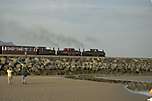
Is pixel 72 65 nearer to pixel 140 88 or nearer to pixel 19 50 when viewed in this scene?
pixel 19 50

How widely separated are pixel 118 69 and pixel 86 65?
18.4 ft

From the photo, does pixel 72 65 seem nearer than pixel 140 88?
No

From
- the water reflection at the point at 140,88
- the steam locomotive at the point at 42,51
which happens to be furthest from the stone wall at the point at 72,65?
the water reflection at the point at 140,88

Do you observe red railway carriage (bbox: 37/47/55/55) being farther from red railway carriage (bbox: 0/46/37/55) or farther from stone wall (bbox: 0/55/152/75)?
stone wall (bbox: 0/55/152/75)

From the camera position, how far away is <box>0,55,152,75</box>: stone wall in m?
48.6

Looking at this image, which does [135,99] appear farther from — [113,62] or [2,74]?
[113,62]

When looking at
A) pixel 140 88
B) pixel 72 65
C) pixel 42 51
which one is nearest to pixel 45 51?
pixel 42 51

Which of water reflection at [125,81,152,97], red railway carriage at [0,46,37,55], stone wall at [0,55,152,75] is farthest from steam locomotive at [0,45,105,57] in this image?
water reflection at [125,81,152,97]

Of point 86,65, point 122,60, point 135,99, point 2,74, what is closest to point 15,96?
point 135,99

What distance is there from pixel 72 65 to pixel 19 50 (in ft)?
37.6

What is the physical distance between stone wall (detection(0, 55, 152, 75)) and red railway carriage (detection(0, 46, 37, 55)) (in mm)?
7493

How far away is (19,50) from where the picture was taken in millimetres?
61969

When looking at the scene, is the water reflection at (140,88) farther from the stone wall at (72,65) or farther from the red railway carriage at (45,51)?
the red railway carriage at (45,51)

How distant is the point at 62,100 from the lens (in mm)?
21172
